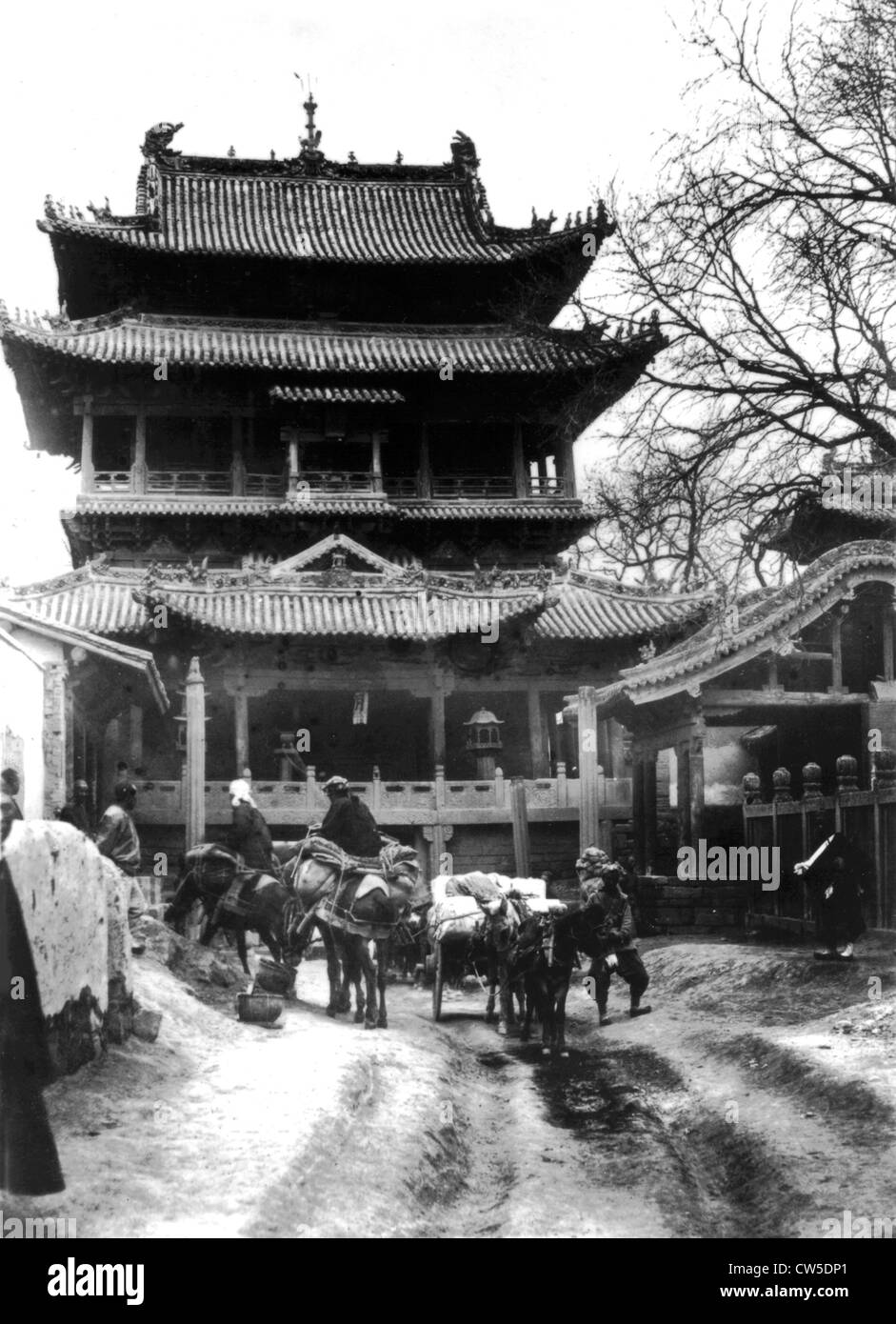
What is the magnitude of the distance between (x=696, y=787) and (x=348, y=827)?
6.74m

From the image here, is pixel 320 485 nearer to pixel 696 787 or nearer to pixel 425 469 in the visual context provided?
pixel 425 469

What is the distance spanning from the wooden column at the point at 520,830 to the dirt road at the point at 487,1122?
24.1 ft

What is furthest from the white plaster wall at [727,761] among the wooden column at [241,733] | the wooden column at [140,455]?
the wooden column at [140,455]

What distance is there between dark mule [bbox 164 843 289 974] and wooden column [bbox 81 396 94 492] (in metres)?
18.0

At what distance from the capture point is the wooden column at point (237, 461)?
1196 inches

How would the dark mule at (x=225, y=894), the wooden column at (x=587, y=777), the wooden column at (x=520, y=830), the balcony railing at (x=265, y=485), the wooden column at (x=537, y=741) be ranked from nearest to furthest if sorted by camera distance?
the dark mule at (x=225, y=894)
the wooden column at (x=587, y=777)
the wooden column at (x=520, y=830)
the wooden column at (x=537, y=741)
the balcony railing at (x=265, y=485)

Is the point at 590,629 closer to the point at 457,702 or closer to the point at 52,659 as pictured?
the point at 457,702

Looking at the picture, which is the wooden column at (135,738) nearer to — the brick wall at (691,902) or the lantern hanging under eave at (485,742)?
the lantern hanging under eave at (485,742)

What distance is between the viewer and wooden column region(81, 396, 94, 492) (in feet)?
98.3

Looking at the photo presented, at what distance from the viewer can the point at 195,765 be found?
16578 millimetres

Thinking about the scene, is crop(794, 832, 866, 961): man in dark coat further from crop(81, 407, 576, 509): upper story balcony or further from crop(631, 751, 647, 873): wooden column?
crop(81, 407, 576, 509): upper story balcony

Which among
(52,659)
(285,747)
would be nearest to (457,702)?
(285,747)

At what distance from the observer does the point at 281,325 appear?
32.1 meters
